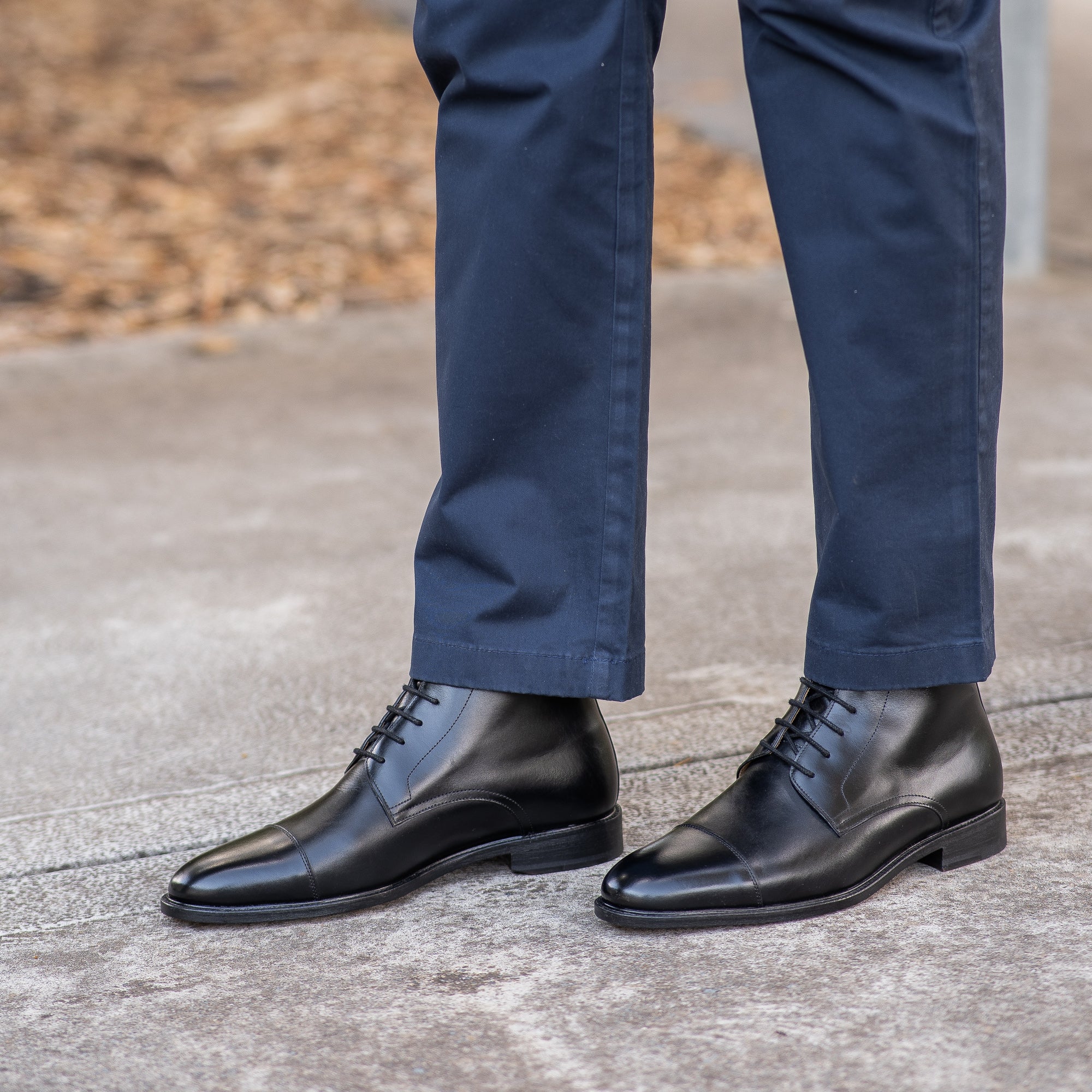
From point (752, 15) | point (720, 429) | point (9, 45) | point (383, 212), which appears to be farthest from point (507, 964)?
point (9, 45)

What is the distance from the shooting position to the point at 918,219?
110cm

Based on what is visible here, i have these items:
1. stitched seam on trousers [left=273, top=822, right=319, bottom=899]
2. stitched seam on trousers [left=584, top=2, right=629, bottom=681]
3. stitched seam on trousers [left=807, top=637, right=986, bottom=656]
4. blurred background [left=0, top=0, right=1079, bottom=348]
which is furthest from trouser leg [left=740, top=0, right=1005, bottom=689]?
blurred background [left=0, top=0, right=1079, bottom=348]

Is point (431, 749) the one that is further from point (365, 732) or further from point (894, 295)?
point (894, 295)

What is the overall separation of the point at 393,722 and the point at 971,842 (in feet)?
1.62

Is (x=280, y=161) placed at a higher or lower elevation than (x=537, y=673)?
higher

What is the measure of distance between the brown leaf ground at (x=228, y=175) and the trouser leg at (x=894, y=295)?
2.75 meters

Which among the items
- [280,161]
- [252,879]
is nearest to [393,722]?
[252,879]

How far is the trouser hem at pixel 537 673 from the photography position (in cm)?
119

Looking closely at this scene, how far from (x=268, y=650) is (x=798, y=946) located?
928 mm

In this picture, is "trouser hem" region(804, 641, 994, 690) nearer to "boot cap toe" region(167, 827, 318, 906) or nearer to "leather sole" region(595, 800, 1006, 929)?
"leather sole" region(595, 800, 1006, 929)

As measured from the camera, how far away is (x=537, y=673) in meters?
1.20

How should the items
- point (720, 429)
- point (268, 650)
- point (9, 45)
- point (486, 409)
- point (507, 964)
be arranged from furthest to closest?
point (9, 45)
point (720, 429)
point (268, 650)
point (486, 409)
point (507, 964)

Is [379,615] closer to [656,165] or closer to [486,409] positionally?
[486,409]

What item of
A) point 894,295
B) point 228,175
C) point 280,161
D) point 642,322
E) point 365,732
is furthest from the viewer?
point 280,161
